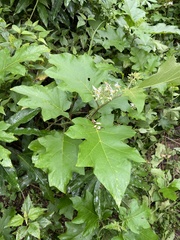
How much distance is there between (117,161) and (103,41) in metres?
1.52

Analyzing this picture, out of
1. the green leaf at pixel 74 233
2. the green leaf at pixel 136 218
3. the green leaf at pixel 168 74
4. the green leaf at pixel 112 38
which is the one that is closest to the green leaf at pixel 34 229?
the green leaf at pixel 74 233

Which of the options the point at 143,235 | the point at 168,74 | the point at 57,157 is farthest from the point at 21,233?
the point at 168,74

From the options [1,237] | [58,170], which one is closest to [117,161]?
[58,170]

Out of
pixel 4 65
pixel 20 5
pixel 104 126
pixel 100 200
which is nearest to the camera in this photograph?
pixel 104 126

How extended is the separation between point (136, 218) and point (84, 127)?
755mm

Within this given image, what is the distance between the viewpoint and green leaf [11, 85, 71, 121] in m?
1.61

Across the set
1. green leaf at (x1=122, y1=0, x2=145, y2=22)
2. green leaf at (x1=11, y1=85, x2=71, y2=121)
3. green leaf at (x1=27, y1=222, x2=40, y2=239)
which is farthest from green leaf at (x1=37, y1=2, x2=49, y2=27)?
green leaf at (x1=27, y1=222, x2=40, y2=239)

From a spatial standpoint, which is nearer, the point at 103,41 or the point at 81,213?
the point at 81,213

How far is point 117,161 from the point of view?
1.37 m

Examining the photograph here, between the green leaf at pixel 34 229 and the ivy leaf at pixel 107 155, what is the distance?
57 centimetres

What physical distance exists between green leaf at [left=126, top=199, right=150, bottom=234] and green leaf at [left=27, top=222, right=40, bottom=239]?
1.84 ft

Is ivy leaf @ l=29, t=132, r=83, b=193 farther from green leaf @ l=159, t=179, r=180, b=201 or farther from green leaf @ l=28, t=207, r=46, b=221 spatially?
green leaf @ l=159, t=179, r=180, b=201

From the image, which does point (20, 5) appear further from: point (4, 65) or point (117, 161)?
point (117, 161)

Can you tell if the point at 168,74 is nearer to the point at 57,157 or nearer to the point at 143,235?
the point at 57,157
